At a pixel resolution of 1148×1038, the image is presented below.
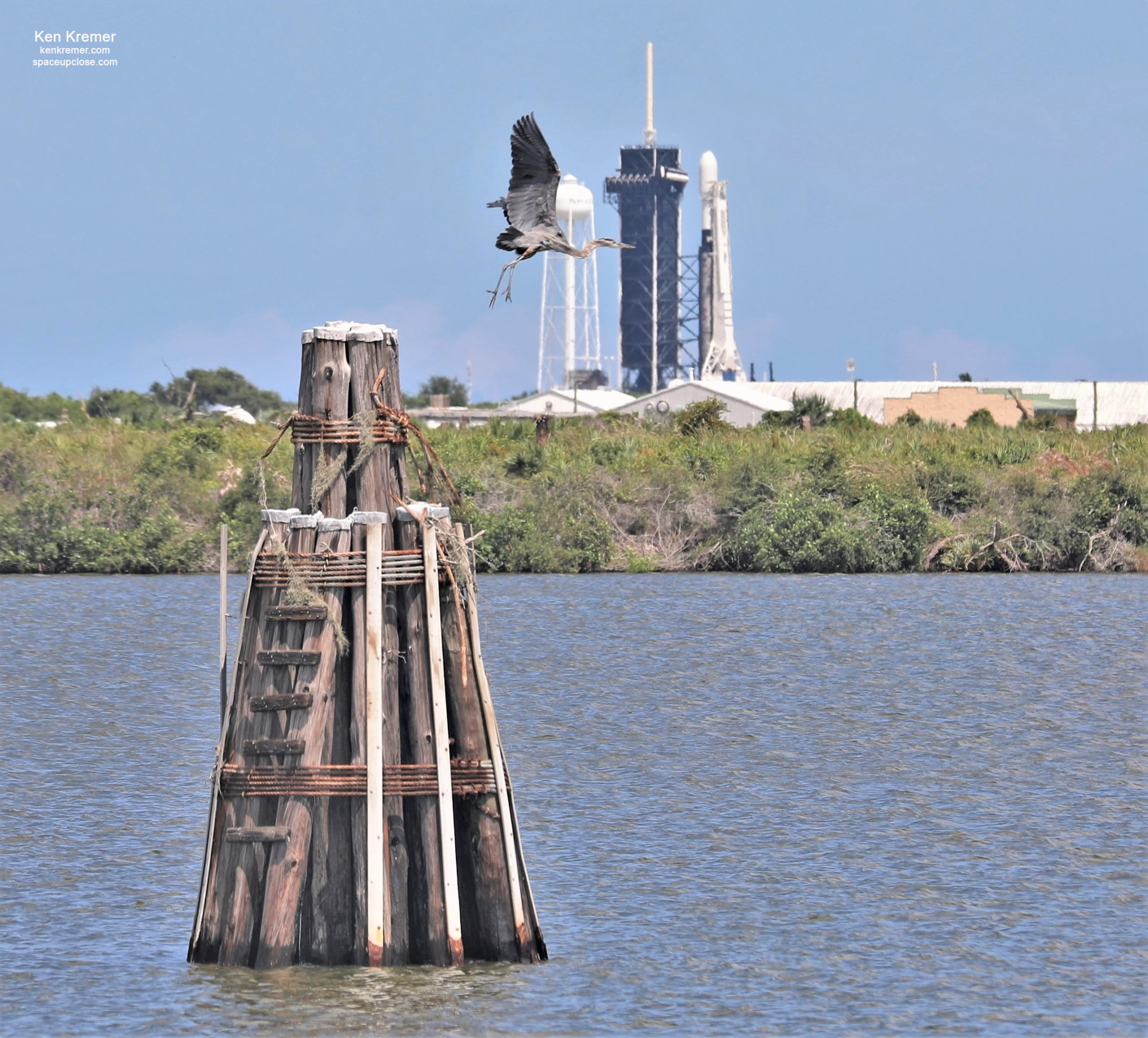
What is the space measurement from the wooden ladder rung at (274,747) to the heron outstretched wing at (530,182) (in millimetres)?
5621

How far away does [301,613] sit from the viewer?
11867 millimetres

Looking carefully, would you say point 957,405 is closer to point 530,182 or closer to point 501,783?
point 530,182

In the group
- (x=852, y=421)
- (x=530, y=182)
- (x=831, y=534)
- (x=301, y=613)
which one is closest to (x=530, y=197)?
(x=530, y=182)

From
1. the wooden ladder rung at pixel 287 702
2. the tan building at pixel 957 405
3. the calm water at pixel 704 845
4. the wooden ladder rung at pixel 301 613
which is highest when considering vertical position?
the tan building at pixel 957 405

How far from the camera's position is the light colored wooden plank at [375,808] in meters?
11.6

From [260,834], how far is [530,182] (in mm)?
6466

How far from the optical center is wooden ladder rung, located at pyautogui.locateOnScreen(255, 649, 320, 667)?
11828 millimetres

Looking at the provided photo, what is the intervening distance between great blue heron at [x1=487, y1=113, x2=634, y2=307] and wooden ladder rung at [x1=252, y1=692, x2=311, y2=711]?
16.6ft

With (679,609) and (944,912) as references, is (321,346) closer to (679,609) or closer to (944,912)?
(944,912)

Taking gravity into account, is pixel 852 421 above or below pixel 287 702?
above

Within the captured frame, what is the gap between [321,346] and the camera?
12.4 meters

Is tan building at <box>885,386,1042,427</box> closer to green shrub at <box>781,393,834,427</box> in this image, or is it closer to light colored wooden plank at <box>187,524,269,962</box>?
green shrub at <box>781,393,834,427</box>

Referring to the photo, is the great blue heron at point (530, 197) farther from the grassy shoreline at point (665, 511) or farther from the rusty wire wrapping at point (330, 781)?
the grassy shoreline at point (665, 511)

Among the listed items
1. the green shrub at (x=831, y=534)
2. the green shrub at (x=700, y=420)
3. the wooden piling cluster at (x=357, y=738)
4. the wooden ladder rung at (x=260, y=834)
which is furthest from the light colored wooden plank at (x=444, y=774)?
the green shrub at (x=700, y=420)
